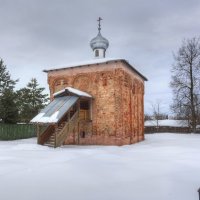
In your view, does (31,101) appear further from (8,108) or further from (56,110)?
(56,110)

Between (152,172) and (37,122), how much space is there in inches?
442

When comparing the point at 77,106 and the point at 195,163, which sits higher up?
the point at 77,106

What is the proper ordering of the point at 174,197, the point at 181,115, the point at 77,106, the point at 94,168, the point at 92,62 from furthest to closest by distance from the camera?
the point at 181,115
the point at 92,62
the point at 77,106
the point at 94,168
the point at 174,197

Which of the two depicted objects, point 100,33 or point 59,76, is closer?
point 59,76

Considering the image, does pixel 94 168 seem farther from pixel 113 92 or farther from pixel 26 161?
pixel 113 92

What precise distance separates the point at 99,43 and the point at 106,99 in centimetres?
736

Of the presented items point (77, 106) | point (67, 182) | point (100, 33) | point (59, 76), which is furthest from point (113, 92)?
point (67, 182)

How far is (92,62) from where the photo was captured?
22.0 metres

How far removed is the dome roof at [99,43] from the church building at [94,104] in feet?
14.8

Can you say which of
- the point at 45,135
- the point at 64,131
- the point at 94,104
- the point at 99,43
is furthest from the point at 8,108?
the point at 99,43

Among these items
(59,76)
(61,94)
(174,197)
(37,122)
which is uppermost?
(59,76)

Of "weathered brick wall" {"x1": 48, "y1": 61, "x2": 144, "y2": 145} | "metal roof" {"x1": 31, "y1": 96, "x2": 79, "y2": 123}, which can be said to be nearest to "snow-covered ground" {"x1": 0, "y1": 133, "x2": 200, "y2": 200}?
"metal roof" {"x1": 31, "y1": 96, "x2": 79, "y2": 123}

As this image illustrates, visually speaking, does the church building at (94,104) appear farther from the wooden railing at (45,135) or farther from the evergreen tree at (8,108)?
the evergreen tree at (8,108)

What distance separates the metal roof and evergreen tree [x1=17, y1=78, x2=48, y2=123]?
1900cm
